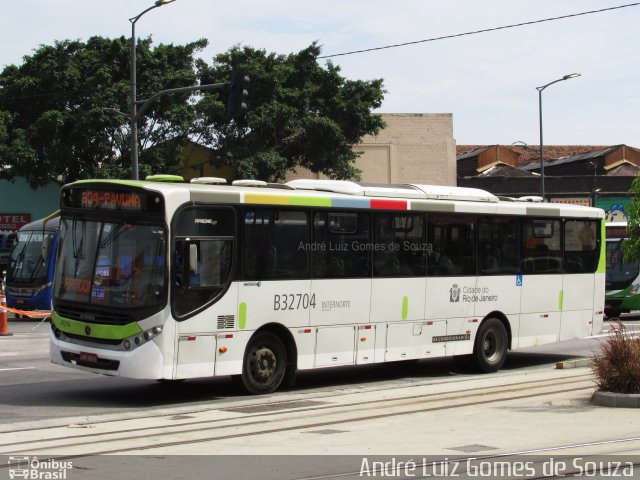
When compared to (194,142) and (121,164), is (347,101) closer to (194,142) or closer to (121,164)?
(194,142)

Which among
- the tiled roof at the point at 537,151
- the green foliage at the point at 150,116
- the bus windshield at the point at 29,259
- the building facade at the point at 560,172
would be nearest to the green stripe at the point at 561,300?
the bus windshield at the point at 29,259

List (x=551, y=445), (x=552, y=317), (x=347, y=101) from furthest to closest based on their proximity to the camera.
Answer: (x=347, y=101), (x=552, y=317), (x=551, y=445)

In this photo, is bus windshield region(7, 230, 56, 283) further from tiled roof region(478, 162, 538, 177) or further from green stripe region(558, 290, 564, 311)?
tiled roof region(478, 162, 538, 177)

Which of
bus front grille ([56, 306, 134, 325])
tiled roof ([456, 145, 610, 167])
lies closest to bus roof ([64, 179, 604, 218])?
bus front grille ([56, 306, 134, 325])

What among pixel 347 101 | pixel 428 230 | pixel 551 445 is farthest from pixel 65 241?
pixel 347 101

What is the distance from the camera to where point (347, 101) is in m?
47.2

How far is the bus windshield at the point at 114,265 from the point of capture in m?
12.8

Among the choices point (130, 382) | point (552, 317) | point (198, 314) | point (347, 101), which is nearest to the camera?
point (198, 314)

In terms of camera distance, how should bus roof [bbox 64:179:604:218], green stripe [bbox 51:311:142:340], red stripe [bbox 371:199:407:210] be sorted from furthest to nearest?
red stripe [bbox 371:199:407:210]
bus roof [bbox 64:179:604:218]
green stripe [bbox 51:311:142:340]

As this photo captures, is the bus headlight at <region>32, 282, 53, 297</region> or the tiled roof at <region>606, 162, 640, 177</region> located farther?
the tiled roof at <region>606, 162, 640, 177</region>

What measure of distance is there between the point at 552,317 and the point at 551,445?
8900 millimetres

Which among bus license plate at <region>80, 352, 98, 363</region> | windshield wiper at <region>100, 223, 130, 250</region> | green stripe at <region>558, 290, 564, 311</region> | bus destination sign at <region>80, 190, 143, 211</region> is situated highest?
bus destination sign at <region>80, 190, 143, 211</region>

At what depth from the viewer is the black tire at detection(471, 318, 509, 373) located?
17266mm

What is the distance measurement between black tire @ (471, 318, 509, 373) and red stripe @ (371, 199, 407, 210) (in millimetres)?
2890
